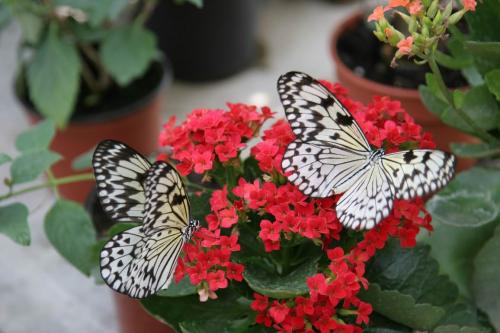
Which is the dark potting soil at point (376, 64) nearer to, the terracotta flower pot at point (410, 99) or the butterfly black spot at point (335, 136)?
the terracotta flower pot at point (410, 99)

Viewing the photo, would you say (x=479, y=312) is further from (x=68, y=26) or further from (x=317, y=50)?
(x=317, y=50)

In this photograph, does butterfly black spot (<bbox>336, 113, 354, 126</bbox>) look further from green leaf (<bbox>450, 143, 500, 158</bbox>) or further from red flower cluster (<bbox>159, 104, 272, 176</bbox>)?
green leaf (<bbox>450, 143, 500, 158</bbox>)

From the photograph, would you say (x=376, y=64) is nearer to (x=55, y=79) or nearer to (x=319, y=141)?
(x=55, y=79)

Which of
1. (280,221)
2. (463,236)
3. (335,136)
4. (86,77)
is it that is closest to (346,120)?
(335,136)

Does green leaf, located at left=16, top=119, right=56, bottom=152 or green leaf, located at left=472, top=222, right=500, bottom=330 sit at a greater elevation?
green leaf, located at left=16, top=119, right=56, bottom=152

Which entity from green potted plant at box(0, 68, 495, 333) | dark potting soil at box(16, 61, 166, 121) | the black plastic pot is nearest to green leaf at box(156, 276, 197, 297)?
green potted plant at box(0, 68, 495, 333)

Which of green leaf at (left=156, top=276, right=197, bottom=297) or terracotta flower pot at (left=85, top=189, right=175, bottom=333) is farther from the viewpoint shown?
terracotta flower pot at (left=85, top=189, right=175, bottom=333)
